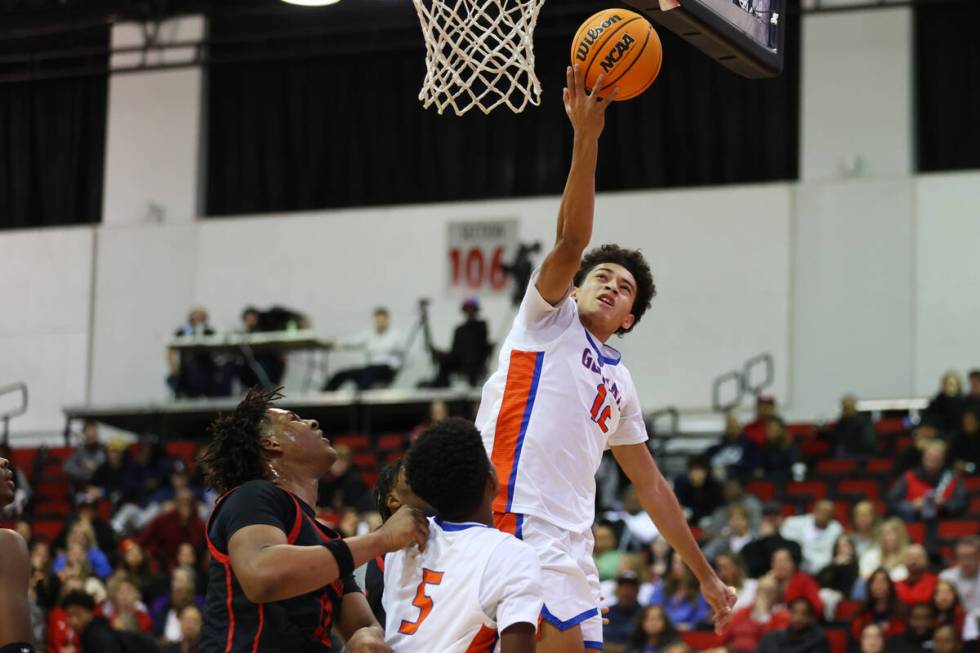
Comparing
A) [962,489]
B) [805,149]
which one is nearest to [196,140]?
[805,149]

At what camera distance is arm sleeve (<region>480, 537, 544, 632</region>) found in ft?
14.6

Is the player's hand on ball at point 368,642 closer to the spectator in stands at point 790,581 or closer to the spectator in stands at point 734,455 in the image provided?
the spectator in stands at point 790,581

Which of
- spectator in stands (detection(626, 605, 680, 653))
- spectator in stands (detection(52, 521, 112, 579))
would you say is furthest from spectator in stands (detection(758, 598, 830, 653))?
spectator in stands (detection(52, 521, 112, 579))

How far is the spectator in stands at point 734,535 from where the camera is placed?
1545cm

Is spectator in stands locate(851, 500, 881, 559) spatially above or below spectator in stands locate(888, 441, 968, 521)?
below

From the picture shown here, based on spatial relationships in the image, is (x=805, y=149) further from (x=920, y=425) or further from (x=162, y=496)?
(x=162, y=496)

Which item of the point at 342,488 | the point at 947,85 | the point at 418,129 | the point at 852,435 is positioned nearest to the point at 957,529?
the point at 852,435

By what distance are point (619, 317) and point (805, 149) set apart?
17.4 metres

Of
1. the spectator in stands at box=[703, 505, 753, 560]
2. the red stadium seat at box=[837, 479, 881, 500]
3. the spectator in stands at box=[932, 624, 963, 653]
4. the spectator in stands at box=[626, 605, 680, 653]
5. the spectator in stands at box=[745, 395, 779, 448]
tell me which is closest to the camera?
the spectator in stands at box=[932, 624, 963, 653]

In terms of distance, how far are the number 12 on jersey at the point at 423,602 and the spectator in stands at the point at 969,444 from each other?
524 inches

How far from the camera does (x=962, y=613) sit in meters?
12.8

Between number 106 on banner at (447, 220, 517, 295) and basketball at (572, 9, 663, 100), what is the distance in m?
17.5

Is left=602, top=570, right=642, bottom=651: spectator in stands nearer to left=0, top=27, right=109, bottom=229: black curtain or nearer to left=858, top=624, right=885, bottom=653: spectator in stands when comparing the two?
left=858, top=624, right=885, bottom=653: spectator in stands

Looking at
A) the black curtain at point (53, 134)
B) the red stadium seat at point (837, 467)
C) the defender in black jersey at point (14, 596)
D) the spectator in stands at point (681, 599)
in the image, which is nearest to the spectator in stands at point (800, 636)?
the spectator in stands at point (681, 599)
